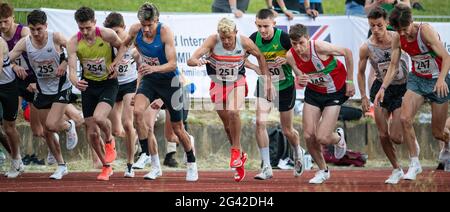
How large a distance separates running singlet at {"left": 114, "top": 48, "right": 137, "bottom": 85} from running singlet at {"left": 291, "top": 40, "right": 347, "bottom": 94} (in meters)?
2.95

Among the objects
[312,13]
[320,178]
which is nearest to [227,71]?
[320,178]

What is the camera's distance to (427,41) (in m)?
15.8

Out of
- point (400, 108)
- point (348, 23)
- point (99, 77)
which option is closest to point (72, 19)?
point (99, 77)

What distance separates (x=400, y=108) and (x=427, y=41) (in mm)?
1192

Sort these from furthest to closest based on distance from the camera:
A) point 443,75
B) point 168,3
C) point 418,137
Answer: point 168,3 < point 418,137 < point 443,75

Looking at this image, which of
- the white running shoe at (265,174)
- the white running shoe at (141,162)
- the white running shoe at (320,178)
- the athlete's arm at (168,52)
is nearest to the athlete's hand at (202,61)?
the athlete's arm at (168,52)

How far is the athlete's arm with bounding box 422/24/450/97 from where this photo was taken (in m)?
15.6

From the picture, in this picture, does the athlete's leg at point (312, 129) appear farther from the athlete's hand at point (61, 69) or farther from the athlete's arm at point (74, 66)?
the athlete's hand at point (61, 69)

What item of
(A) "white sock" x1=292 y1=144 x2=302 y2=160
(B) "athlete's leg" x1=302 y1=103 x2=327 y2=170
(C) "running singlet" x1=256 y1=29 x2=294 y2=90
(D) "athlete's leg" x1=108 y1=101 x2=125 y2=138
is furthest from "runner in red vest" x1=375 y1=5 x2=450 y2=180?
(D) "athlete's leg" x1=108 y1=101 x2=125 y2=138

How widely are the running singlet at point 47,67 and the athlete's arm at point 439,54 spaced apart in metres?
5.41

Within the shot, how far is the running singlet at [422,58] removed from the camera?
1585 cm

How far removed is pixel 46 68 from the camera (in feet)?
57.0

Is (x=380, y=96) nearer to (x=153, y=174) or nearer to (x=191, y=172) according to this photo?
(x=191, y=172)

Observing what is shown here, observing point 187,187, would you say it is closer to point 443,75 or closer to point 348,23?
point 443,75
